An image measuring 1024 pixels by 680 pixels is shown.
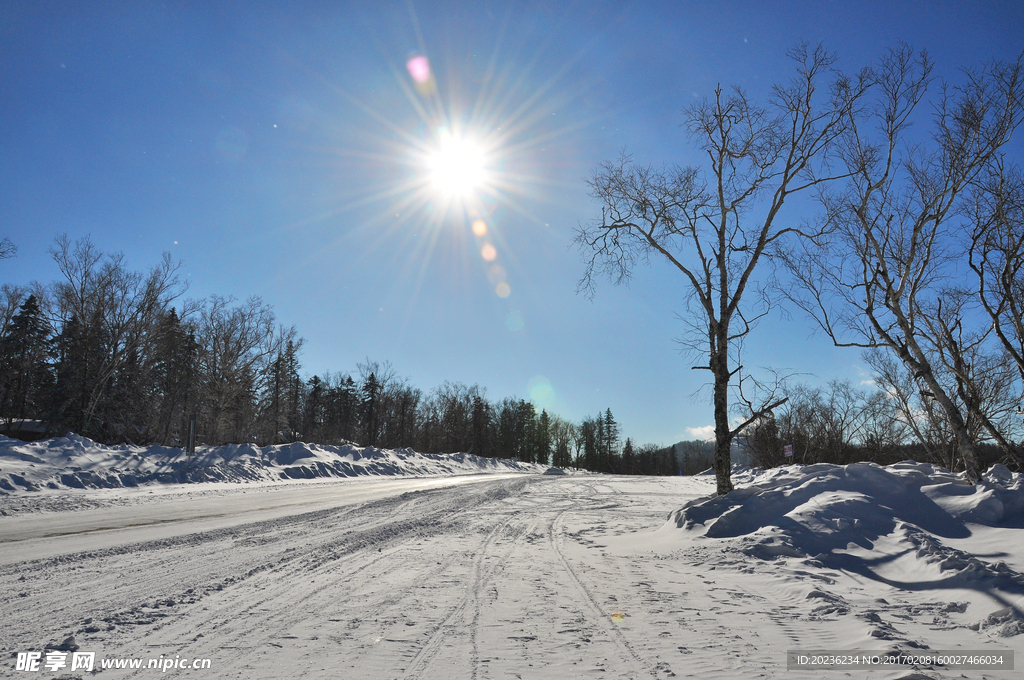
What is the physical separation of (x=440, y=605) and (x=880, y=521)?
6.10 m

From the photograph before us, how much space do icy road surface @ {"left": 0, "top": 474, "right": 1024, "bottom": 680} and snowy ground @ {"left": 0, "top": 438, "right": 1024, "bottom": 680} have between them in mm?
24

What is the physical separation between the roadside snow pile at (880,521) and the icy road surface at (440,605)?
1.30 feet

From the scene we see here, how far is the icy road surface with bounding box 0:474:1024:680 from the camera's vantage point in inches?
129

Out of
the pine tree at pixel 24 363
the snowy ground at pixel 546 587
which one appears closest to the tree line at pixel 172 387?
the pine tree at pixel 24 363

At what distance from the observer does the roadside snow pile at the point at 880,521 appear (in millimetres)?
5078

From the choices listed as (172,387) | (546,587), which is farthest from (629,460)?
(546,587)

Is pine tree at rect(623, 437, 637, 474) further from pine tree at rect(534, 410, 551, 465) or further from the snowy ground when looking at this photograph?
the snowy ground

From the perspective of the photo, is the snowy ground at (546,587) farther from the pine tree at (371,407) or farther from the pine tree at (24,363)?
the pine tree at (371,407)

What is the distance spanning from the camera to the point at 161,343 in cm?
3312

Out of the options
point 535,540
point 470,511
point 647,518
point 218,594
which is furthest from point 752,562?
point 470,511

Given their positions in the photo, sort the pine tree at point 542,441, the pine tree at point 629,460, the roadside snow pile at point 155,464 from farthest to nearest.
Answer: the pine tree at point 629,460 → the pine tree at point 542,441 → the roadside snow pile at point 155,464

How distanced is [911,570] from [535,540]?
484 centimetres

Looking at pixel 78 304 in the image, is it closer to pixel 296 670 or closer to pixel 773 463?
pixel 296 670

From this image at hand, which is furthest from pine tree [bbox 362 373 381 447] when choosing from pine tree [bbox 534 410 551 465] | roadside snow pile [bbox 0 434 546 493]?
pine tree [bbox 534 410 551 465]
